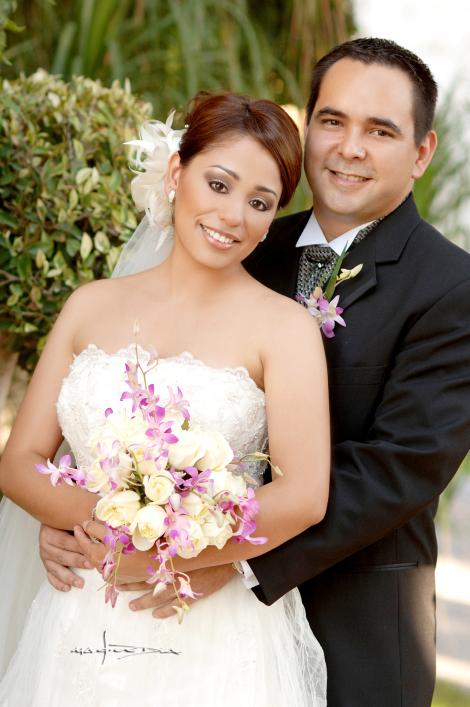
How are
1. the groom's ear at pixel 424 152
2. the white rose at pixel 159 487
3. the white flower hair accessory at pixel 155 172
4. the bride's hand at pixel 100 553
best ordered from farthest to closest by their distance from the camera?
the groom's ear at pixel 424 152, the white flower hair accessory at pixel 155 172, the bride's hand at pixel 100 553, the white rose at pixel 159 487

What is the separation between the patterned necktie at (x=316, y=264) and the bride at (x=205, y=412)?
Answer: 29 cm

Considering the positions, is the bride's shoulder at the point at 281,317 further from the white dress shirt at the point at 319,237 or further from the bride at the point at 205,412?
the white dress shirt at the point at 319,237

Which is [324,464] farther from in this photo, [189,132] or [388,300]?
[189,132]

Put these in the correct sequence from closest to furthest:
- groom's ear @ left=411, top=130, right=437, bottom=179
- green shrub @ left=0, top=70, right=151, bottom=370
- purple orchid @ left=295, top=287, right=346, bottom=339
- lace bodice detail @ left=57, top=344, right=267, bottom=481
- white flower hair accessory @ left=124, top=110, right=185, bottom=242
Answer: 1. lace bodice detail @ left=57, top=344, right=267, bottom=481
2. purple orchid @ left=295, top=287, right=346, bottom=339
3. white flower hair accessory @ left=124, top=110, right=185, bottom=242
4. groom's ear @ left=411, top=130, right=437, bottom=179
5. green shrub @ left=0, top=70, right=151, bottom=370

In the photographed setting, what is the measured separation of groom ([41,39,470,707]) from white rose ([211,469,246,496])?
0.37m

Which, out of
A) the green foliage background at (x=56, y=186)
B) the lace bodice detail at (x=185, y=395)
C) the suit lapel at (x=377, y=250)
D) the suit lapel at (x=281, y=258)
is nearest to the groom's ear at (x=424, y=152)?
the suit lapel at (x=377, y=250)

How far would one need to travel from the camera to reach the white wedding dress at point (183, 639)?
8.06 feet

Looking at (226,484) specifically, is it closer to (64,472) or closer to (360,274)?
(64,472)

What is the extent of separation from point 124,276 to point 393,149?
831 mm

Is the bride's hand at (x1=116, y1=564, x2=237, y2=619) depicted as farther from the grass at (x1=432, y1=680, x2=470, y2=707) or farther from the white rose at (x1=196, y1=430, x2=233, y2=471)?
the grass at (x1=432, y1=680, x2=470, y2=707)

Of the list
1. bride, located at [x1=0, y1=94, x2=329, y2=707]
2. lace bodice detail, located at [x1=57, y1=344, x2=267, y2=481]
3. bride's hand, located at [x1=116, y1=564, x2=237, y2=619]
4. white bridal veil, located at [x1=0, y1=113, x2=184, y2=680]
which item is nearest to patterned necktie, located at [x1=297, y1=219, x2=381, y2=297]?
bride, located at [x1=0, y1=94, x2=329, y2=707]

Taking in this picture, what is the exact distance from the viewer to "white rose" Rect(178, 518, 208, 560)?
2.10 meters

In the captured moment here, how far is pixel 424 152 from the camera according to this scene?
10.1 feet

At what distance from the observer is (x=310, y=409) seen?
2.42 metres
